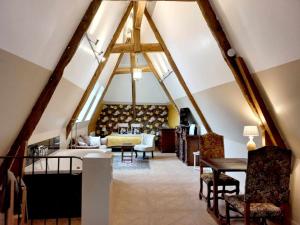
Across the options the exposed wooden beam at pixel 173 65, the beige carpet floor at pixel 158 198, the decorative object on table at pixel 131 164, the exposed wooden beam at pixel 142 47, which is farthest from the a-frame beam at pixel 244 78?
the decorative object on table at pixel 131 164

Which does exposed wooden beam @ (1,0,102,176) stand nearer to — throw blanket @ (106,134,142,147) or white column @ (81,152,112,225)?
white column @ (81,152,112,225)

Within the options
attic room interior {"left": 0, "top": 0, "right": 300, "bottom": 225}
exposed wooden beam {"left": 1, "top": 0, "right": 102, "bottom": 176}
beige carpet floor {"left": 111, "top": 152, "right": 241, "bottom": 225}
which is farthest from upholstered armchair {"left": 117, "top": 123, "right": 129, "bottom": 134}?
exposed wooden beam {"left": 1, "top": 0, "right": 102, "bottom": 176}

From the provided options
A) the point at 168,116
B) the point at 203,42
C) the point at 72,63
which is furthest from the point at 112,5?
the point at 168,116

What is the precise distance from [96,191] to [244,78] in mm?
2291

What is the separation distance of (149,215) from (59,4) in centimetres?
291

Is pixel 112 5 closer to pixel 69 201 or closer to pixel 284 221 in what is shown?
pixel 69 201

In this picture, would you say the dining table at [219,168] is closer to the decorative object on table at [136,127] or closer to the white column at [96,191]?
the white column at [96,191]

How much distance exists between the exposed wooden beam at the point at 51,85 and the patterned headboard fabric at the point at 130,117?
727 cm

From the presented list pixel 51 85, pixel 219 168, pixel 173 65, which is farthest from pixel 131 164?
pixel 51 85

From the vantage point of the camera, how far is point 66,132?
6.35 metres

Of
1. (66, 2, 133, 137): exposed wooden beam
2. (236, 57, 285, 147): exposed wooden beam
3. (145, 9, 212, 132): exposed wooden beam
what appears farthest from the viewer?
(145, 9, 212, 132): exposed wooden beam

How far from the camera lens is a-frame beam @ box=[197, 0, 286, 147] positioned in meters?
3.36

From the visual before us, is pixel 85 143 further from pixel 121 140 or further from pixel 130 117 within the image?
pixel 130 117

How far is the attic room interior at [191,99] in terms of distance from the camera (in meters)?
2.42
